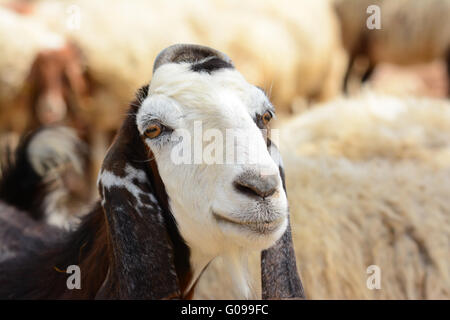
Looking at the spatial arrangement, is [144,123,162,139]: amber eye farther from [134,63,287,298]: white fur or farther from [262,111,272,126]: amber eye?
[262,111,272,126]: amber eye

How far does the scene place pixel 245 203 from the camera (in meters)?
2.04

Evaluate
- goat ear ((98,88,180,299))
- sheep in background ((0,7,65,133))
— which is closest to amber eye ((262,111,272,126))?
goat ear ((98,88,180,299))

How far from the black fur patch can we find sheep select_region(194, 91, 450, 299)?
1384 millimetres

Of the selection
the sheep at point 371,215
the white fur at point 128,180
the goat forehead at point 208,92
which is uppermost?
the goat forehead at point 208,92

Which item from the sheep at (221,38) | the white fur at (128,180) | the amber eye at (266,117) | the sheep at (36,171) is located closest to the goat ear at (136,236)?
the white fur at (128,180)

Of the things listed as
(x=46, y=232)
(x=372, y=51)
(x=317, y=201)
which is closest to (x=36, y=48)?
(x=46, y=232)

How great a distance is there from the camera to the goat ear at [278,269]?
2.41 m

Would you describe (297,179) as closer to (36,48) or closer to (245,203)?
(245,203)

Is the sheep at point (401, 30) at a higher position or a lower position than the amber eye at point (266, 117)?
higher

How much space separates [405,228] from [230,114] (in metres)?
1.95

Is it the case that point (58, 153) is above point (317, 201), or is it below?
above

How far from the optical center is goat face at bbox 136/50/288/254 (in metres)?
2.06

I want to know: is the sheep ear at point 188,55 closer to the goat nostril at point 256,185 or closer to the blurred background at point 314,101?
the blurred background at point 314,101
